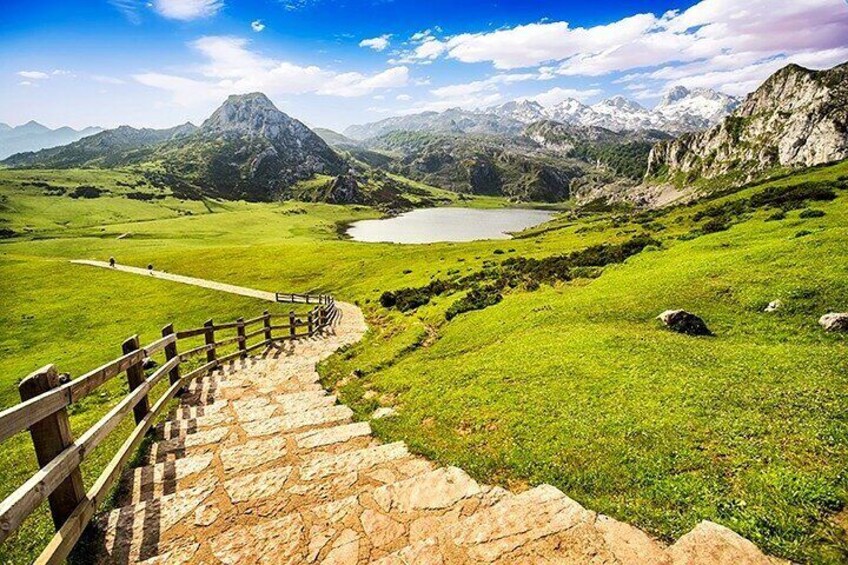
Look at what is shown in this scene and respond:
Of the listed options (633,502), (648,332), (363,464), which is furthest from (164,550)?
(648,332)

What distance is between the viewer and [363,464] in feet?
32.8

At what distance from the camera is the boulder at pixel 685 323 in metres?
18.2

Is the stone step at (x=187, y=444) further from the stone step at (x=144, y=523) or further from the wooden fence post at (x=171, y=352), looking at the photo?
the wooden fence post at (x=171, y=352)

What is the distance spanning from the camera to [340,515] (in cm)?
784

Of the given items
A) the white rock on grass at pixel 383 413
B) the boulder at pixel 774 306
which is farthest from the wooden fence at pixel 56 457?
the boulder at pixel 774 306

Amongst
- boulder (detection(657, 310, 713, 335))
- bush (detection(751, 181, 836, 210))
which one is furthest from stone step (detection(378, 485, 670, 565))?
bush (detection(751, 181, 836, 210))

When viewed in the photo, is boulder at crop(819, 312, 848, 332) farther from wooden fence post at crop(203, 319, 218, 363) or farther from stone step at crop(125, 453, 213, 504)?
wooden fence post at crop(203, 319, 218, 363)

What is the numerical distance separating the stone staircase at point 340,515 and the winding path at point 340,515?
2 centimetres

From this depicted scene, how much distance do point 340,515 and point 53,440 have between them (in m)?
4.72

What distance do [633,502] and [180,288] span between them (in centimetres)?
7532

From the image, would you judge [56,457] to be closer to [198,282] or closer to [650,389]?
[650,389]

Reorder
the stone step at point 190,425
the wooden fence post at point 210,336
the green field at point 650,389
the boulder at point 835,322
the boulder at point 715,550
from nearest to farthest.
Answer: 1. the boulder at point 715,550
2. the green field at point 650,389
3. the stone step at point 190,425
4. the boulder at point 835,322
5. the wooden fence post at point 210,336

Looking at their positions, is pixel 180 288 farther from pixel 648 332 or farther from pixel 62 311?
pixel 648 332

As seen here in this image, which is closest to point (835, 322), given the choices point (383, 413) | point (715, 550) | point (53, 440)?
point (715, 550)
